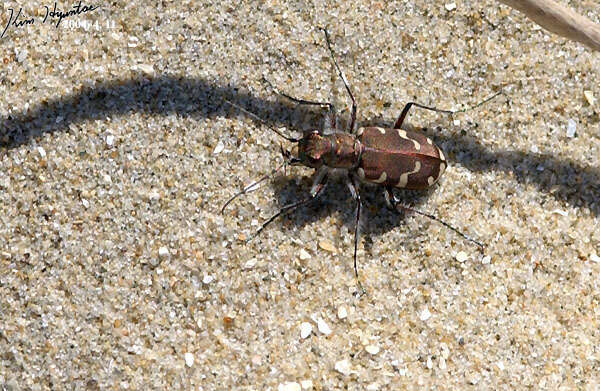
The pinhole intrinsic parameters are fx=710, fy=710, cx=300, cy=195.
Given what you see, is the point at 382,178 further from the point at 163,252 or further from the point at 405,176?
the point at 163,252

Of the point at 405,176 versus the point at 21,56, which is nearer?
the point at 405,176

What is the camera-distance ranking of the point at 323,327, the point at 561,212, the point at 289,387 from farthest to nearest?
the point at 561,212, the point at 323,327, the point at 289,387

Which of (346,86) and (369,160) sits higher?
(346,86)

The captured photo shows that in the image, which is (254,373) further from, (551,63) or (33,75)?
(551,63)

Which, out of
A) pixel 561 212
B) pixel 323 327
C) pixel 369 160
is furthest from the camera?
pixel 561 212

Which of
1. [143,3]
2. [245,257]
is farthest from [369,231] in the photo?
[143,3]

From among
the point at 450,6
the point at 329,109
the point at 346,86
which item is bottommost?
the point at 329,109

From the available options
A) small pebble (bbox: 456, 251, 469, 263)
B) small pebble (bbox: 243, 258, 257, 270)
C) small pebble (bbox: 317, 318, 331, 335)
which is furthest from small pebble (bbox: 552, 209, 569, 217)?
small pebble (bbox: 243, 258, 257, 270)

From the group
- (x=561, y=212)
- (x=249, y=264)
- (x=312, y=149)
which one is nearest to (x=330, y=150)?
(x=312, y=149)
